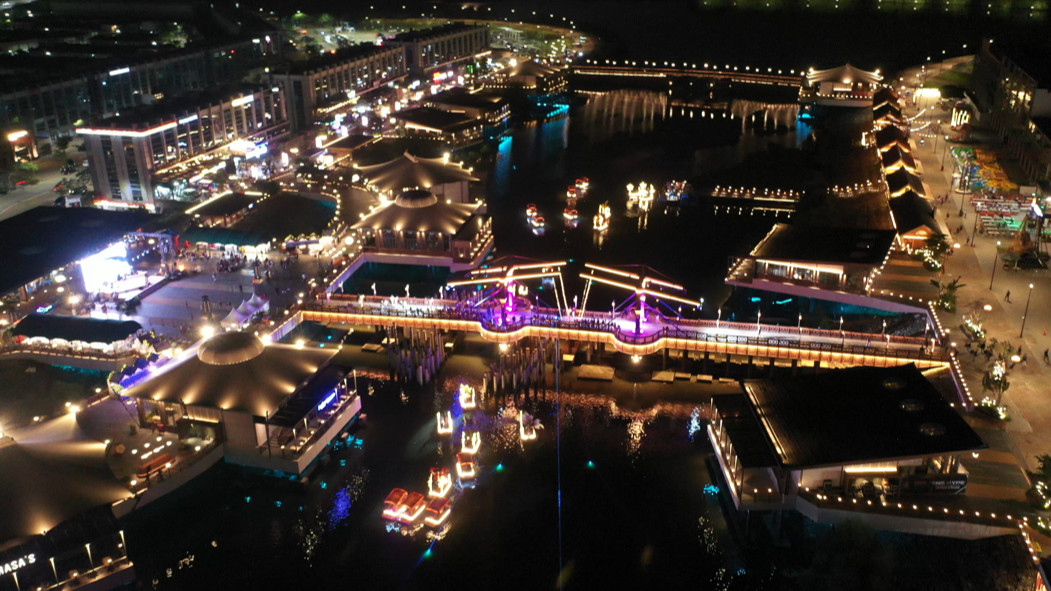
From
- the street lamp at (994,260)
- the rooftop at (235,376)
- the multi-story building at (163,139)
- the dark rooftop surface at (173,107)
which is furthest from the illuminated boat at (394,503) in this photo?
the dark rooftop surface at (173,107)

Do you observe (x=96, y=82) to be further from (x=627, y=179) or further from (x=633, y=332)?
(x=633, y=332)

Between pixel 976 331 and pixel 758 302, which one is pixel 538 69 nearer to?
pixel 758 302

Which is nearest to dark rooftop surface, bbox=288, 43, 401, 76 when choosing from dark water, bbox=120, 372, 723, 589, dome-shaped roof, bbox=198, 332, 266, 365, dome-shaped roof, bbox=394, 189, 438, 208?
dome-shaped roof, bbox=394, 189, 438, 208

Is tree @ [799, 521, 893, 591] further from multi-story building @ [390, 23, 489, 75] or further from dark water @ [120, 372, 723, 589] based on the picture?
multi-story building @ [390, 23, 489, 75]

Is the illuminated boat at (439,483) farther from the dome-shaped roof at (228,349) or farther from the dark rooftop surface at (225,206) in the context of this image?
the dark rooftop surface at (225,206)

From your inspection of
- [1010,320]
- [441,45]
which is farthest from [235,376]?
[441,45]
